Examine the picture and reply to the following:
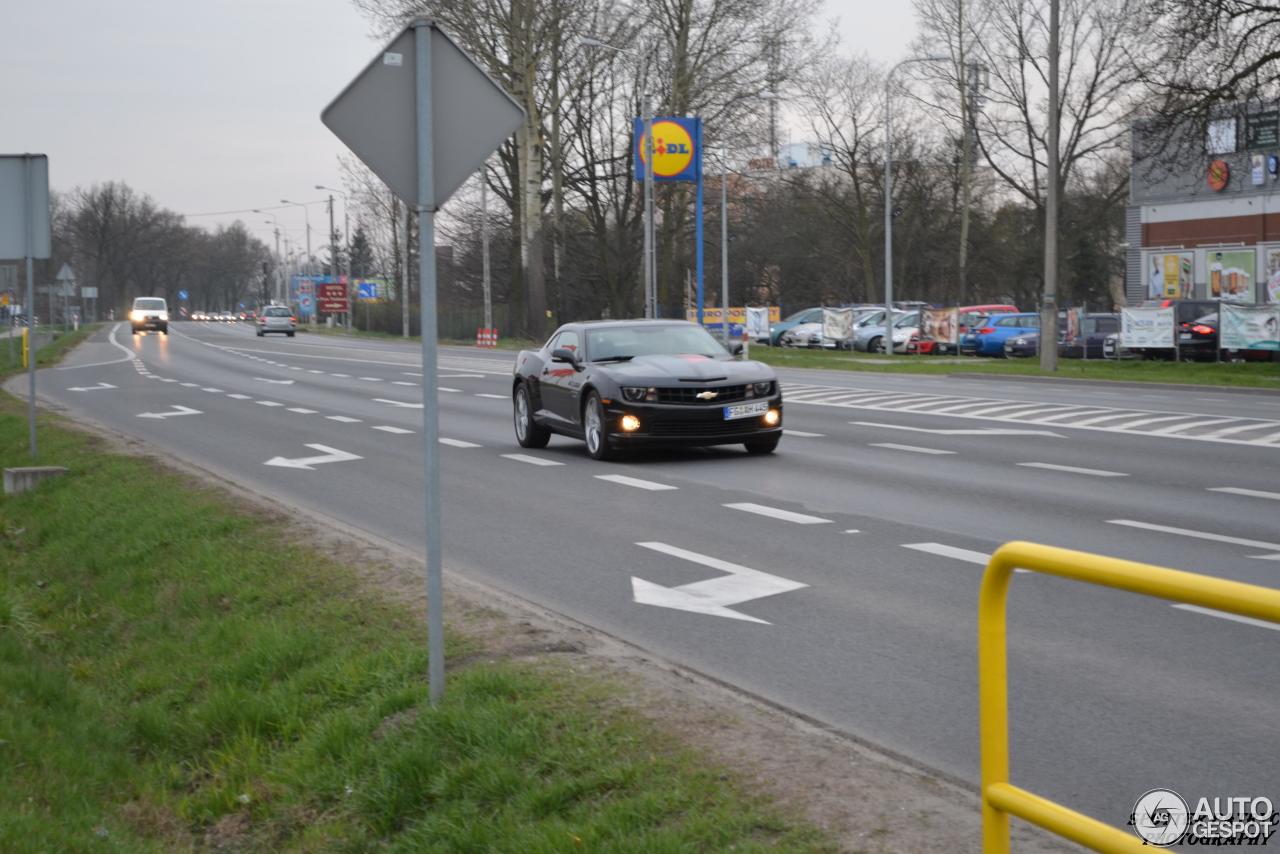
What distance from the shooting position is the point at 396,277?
98.8 metres

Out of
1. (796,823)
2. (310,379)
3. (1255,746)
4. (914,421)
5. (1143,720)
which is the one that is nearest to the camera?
(796,823)

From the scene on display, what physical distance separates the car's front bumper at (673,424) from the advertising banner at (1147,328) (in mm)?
25281

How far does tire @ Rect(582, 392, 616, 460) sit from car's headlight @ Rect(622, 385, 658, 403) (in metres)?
0.32

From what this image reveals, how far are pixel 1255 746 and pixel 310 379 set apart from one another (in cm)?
3117

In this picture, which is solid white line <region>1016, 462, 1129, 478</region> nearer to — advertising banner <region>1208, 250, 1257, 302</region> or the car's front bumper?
the car's front bumper

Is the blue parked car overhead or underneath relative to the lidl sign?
underneath

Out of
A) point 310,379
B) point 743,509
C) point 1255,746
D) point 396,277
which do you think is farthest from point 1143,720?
point 396,277

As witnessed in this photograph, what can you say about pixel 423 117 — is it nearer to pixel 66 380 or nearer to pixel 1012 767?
pixel 1012 767

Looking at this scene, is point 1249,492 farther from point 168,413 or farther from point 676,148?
point 676,148

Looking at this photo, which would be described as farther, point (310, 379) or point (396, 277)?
point (396, 277)

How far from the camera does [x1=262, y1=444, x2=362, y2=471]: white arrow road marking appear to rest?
1575cm

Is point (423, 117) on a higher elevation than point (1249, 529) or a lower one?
higher

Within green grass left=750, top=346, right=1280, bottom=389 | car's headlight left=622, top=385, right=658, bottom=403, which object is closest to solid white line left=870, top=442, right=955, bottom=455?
car's headlight left=622, top=385, right=658, bottom=403

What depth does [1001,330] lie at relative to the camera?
45.8m
